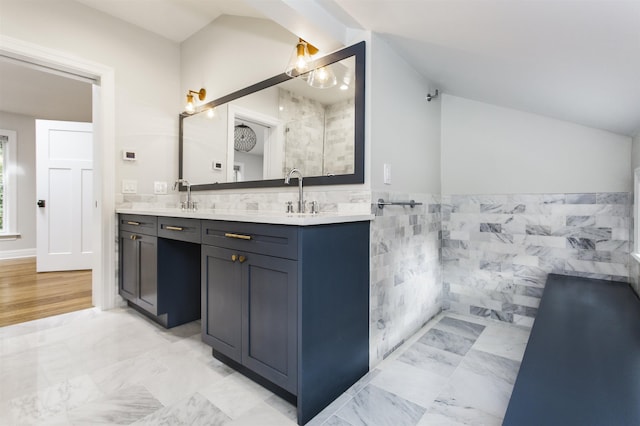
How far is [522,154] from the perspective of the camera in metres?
2.30

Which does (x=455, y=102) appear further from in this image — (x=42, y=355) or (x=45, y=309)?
(x=45, y=309)

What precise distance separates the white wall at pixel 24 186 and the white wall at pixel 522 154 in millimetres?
6256

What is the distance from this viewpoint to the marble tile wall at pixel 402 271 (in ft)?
5.99

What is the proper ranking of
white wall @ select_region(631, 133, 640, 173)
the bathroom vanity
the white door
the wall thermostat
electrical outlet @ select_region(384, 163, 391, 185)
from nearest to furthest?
the bathroom vanity < white wall @ select_region(631, 133, 640, 173) < electrical outlet @ select_region(384, 163, 391, 185) < the wall thermostat < the white door

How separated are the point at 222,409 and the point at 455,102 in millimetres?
2623

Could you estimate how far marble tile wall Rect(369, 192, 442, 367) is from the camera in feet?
5.99

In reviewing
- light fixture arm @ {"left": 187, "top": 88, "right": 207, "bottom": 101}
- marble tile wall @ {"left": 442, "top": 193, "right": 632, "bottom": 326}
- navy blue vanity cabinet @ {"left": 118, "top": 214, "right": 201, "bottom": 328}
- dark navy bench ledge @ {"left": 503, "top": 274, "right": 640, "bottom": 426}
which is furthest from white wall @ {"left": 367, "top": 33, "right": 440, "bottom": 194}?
light fixture arm @ {"left": 187, "top": 88, "right": 207, "bottom": 101}

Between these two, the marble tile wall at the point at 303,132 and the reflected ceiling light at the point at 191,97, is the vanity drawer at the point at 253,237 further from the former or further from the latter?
the reflected ceiling light at the point at 191,97

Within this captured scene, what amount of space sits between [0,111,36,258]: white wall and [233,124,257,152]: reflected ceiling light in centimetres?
466

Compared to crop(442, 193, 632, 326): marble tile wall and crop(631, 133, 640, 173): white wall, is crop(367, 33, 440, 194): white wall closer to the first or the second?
crop(442, 193, 632, 326): marble tile wall

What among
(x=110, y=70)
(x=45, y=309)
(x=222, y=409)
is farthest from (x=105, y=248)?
(x=222, y=409)

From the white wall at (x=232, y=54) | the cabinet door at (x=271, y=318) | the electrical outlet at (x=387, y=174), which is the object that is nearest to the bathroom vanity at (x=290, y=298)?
the cabinet door at (x=271, y=318)

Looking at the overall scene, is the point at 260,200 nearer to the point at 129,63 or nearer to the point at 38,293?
the point at 129,63

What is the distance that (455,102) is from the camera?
256 centimetres
